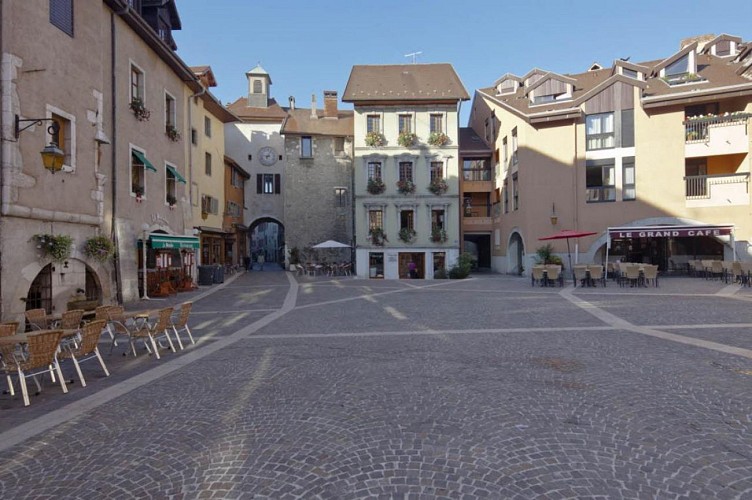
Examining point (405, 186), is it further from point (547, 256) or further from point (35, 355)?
point (35, 355)

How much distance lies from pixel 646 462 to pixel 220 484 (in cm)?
367

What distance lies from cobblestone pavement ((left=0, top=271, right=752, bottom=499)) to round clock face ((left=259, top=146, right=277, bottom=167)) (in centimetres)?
3081

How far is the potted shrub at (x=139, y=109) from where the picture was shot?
54.2 ft

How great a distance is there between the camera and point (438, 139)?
30406 millimetres

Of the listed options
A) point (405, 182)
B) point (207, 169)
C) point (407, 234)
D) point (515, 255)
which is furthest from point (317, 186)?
point (515, 255)

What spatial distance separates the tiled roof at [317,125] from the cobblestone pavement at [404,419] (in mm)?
27987

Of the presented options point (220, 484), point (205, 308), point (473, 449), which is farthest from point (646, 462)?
point (205, 308)

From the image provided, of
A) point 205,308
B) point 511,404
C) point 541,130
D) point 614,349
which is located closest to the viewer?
point 511,404

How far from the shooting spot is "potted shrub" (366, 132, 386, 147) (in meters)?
30.3

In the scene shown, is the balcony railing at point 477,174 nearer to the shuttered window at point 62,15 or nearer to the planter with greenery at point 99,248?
the planter with greenery at point 99,248

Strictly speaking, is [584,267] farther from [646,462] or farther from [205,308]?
[646,462]

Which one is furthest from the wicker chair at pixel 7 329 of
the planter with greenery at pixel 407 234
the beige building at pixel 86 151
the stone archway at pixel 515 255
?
the stone archway at pixel 515 255

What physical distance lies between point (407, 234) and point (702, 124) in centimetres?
1819

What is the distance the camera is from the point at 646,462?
376 cm
